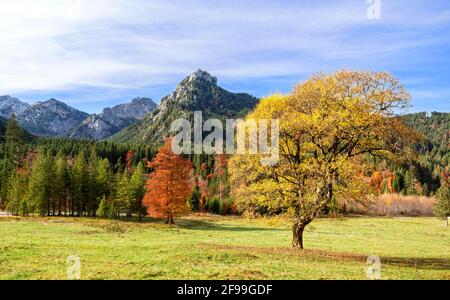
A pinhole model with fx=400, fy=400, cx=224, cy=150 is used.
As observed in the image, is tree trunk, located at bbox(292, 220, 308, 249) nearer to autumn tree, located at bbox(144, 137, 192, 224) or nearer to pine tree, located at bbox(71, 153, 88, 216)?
autumn tree, located at bbox(144, 137, 192, 224)

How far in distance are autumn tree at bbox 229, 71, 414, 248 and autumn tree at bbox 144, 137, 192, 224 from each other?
1707 inches

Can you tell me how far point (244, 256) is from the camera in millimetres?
29609

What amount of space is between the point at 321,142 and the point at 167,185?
49.2m

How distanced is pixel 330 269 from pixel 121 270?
1309 cm

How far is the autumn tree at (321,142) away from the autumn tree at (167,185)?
43.4 meters

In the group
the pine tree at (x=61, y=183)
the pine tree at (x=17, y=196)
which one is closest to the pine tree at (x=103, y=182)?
the pine tree at (x=61, y=183)

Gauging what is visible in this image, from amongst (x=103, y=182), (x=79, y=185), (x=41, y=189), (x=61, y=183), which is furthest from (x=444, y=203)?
(x=41, y=189)

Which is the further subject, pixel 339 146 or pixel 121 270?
pixel 339 146

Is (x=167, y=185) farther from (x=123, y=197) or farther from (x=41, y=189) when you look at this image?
(x=41, y=189)

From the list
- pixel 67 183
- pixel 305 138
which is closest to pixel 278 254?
pixel 305 138

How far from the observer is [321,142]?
33.1 m

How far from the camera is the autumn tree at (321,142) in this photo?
30.9 meters
